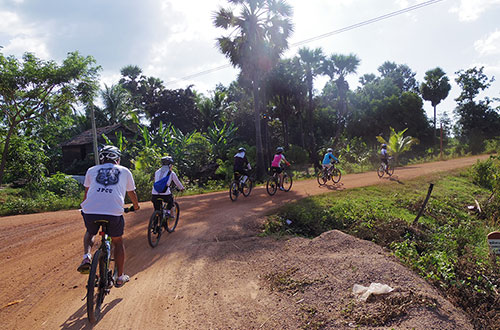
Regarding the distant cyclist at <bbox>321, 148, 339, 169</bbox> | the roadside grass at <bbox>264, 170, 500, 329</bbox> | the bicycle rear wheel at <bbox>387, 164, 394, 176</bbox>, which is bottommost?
the roadside grass at <bbox>264, 170, 500, 329</bbox>

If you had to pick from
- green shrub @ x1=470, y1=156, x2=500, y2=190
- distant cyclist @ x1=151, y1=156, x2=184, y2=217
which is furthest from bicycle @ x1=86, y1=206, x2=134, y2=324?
green shrub @ x1=470, y1=156, x2=500, y2=190

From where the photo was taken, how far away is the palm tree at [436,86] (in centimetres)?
3831

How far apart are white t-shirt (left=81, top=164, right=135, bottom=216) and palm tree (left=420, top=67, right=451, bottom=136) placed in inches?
1682

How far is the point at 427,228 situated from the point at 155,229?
6595 millimetres

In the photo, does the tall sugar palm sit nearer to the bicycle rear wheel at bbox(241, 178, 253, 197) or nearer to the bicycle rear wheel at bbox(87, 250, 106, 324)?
the bicycle rear wheel at bbox(241, 178, 253, 197)

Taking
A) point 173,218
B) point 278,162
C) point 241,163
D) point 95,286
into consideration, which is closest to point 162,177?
point 173,218

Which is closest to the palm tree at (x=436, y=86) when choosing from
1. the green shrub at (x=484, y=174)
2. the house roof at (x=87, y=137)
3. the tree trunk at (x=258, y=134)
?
the green shrub at (x=484, y=174)

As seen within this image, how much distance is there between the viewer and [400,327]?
3371 millimetres

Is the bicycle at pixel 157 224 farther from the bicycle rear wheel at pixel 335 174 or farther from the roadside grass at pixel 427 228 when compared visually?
the bicycle rear wheel at pixel 335 174

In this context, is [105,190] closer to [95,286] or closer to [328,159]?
[95,286]

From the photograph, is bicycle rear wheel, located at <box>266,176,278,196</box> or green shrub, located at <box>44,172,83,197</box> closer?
bicycle rear wheel, located at <box>266,176,278,196</box>

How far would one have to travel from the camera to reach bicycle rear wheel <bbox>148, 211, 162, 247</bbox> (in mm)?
6062

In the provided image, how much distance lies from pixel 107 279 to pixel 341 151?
78.0 ft

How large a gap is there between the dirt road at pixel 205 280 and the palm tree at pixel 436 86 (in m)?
39.2
